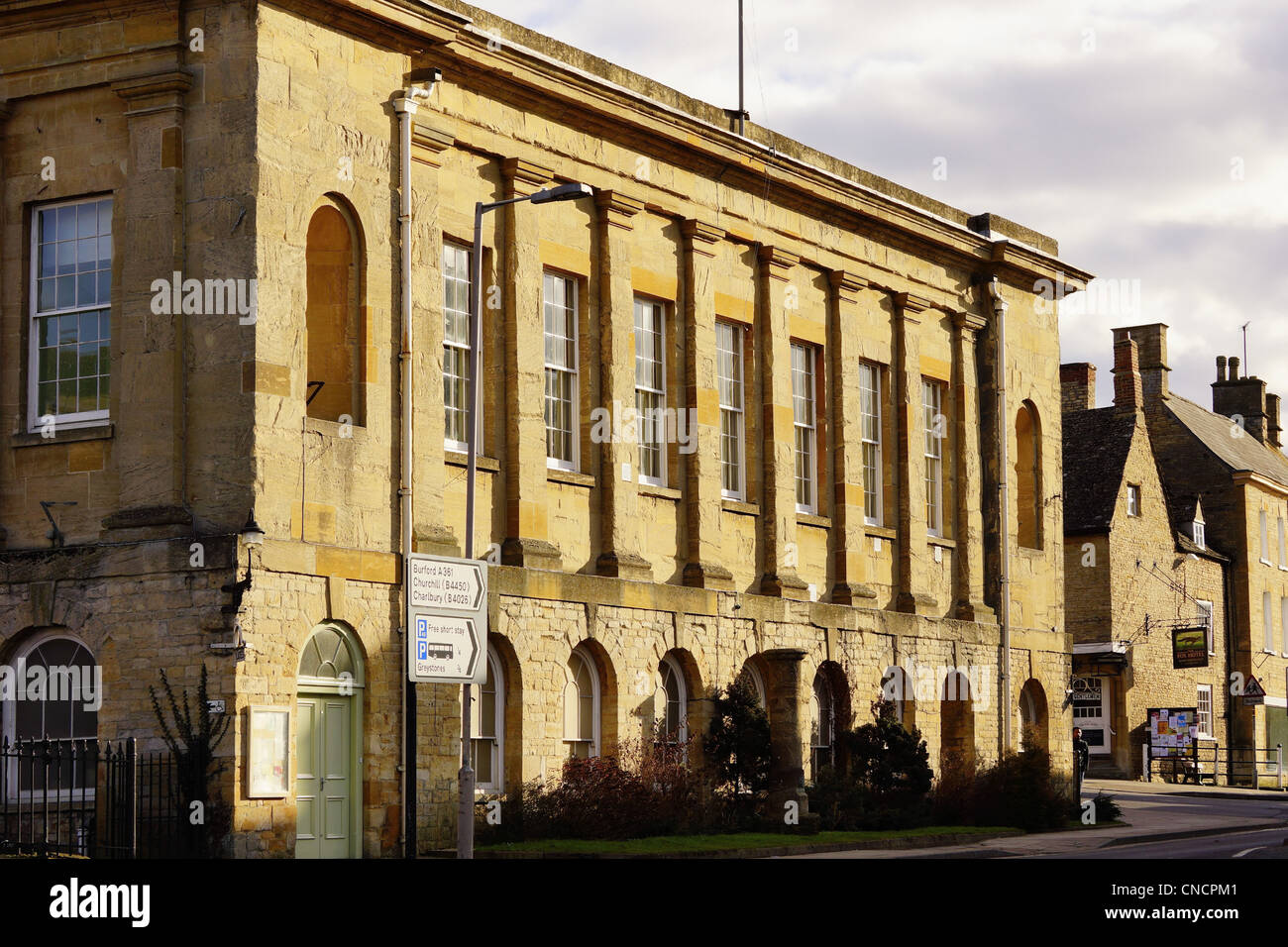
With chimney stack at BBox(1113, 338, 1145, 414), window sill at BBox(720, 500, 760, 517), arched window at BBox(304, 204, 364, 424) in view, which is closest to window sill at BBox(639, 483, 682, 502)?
window sill at BBox(720, 500, 760, 517)

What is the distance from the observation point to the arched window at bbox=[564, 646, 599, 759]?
1128 inches

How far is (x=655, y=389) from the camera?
3122 cm

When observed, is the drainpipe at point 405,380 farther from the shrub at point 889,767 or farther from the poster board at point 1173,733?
the poster board at point 1173,733

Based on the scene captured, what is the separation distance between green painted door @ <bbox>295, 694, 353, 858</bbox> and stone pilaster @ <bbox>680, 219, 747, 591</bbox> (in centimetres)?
803

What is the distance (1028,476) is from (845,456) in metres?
7.50

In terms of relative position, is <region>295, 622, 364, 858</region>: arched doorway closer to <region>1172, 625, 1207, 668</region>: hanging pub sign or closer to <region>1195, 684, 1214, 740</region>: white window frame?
<region>1172, 625, 1207, 668</region>: hanging pub sign

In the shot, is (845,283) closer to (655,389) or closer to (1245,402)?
(655,389)

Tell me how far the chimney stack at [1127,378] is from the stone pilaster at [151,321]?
125ft

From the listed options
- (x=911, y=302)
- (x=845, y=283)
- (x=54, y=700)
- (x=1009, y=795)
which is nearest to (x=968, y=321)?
(x=911, y=302)

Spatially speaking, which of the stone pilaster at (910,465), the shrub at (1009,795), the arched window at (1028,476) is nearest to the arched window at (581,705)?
the shrub at (1009,795)

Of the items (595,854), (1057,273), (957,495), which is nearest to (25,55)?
(595,854)

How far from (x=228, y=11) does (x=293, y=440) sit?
5.24 metres

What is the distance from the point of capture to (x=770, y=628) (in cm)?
3256

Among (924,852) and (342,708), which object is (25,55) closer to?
(342,708)
